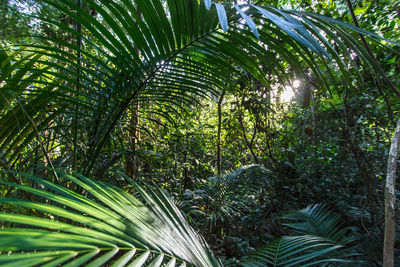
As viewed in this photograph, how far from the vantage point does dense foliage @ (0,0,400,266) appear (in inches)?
17.6

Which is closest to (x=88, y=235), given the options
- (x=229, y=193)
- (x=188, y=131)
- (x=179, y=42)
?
(x=179, y=42)

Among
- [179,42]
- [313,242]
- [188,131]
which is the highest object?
[188,131]

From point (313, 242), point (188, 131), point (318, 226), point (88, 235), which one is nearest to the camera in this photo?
point (88, 235)

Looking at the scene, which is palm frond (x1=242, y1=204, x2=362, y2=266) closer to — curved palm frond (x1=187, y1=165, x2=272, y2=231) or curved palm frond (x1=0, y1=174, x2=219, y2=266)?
curved palm frond (x1=187, y1=165, x2=272, y2=231)

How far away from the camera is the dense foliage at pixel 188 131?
446mm

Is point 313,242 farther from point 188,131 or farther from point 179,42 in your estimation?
point 188,131

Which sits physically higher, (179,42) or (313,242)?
(179,42)

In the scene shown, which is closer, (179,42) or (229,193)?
(179,42)

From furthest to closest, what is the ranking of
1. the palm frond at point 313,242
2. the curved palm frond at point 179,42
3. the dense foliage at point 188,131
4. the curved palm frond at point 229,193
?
the curved palm frond at point 229,193
the palm frond at point 313,242
the curved palm frond at point 179,42
the dense foliage at point 188,131

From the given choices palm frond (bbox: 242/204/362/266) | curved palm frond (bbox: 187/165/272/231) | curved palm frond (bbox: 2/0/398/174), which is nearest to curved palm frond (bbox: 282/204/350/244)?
palm frond (bbox: 242/204/362/266)

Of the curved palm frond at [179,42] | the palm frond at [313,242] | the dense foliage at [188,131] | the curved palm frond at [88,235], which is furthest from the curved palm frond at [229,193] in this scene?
the curved palm frond at [88,235]

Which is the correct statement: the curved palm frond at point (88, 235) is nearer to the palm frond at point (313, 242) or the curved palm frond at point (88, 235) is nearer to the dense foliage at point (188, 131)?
the dense foliage at point (188, 131)

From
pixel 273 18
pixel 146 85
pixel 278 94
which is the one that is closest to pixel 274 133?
pixel 278 94

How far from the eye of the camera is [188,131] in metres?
3.24
